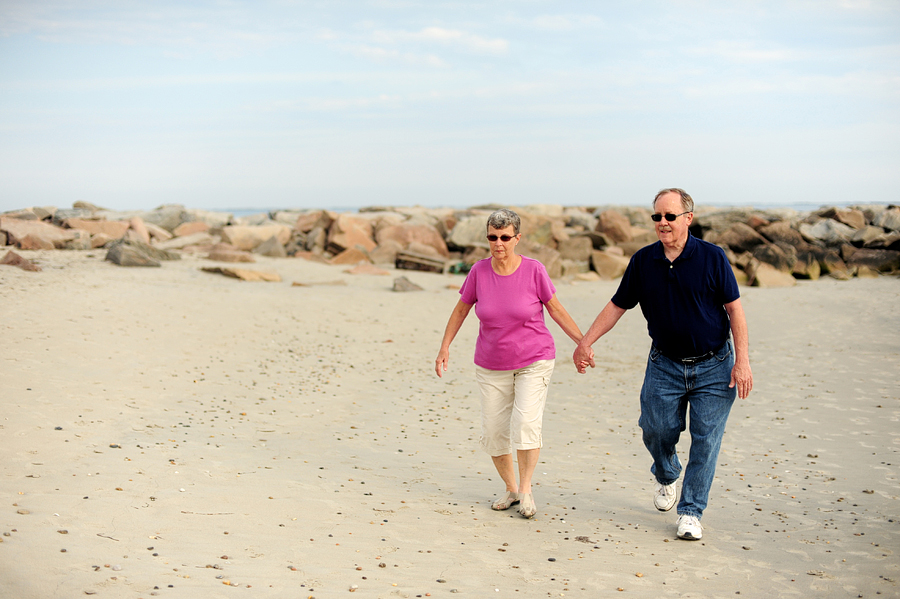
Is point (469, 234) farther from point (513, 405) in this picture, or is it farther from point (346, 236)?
point (513, 405)

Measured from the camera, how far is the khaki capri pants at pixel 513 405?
4.70m

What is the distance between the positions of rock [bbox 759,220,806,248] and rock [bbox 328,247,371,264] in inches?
481

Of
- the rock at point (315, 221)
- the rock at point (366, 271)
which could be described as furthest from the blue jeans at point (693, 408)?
the rock at point (315, 221)

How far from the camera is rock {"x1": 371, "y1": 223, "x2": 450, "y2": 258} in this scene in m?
22.1

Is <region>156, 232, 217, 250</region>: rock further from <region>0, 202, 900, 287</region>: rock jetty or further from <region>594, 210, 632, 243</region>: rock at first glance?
<region>594, 210, 632, 243</region>: rock

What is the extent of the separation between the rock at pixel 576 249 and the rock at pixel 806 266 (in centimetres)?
563

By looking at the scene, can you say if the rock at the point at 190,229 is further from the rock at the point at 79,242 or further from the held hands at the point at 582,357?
the held hands at the point at 582,357

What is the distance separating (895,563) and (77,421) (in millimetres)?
5855

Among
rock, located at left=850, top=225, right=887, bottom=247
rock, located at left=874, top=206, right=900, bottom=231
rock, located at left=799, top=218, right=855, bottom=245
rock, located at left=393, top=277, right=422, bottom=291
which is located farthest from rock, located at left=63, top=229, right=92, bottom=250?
rock, located at left=874, top=206, right=900, bottom=231

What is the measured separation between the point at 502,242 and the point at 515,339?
2.00ft

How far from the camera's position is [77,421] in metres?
6.17

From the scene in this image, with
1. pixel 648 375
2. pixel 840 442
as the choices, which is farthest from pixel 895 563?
pixel 840 442

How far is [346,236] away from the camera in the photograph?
71.4 ft

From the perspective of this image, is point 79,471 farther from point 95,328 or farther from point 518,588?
point 95,328
